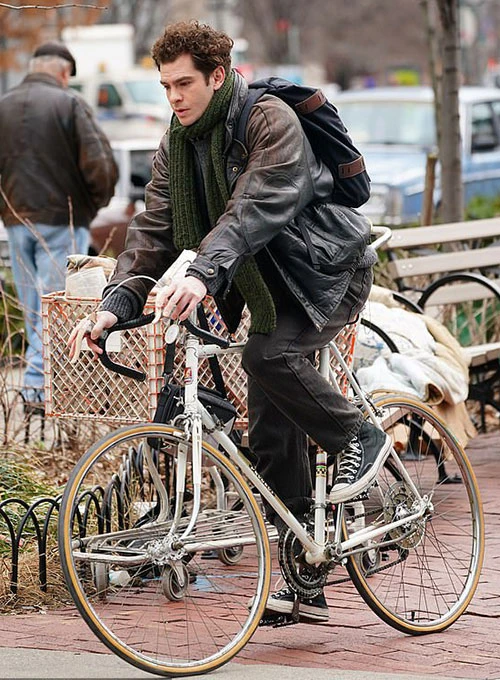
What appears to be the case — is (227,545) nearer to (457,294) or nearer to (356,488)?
(356,488)

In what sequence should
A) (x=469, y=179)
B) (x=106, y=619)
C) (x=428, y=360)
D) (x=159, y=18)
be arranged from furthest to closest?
1. (x=159, y=18)
2. (x=469, y=179)
3. (x=428, y=360)
4. (x=106, y=619)

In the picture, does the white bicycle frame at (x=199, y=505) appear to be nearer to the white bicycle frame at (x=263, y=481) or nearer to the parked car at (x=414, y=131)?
the white bicycle frame at (x=263, y=481)

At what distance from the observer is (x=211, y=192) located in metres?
4.36

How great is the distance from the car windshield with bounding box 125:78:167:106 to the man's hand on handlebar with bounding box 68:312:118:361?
28077mm

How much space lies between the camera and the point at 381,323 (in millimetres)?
6770

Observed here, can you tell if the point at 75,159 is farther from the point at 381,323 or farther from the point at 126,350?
the point at 126,350

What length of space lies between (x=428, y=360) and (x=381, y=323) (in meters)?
0.31

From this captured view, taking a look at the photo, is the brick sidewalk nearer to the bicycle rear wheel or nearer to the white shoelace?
the bicycle rear wheel

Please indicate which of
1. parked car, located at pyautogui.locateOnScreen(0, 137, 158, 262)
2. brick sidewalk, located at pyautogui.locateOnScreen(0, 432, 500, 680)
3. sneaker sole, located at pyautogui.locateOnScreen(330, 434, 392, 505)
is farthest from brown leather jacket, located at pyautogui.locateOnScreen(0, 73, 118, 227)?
sneaker sole, located at pyautogui.locateOnScreen(330, 434, 392, 505)

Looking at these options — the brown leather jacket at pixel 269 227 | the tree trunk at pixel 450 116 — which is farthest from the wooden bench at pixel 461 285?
the brown leather jacket at pixel 269 227

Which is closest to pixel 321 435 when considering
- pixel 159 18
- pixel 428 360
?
pixel 428 360

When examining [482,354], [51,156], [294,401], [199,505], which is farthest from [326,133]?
[51,156]

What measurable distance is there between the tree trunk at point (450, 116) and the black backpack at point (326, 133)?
5.47 m

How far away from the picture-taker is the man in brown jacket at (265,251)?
165 inches
